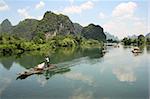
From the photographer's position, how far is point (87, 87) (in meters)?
7.77

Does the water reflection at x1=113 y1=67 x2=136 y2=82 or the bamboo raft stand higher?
the bamboo raft

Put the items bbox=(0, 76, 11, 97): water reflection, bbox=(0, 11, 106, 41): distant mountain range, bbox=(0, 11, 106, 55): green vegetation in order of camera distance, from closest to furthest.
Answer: bbox=(0, 76, 11, 97): water reflection < bbox=(0, 11, 106, 55): green vegetation < bbox=(0, 11, 106, 41): distant mountain range

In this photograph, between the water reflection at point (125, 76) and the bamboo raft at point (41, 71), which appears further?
the bamboo raft at point (41, 71)

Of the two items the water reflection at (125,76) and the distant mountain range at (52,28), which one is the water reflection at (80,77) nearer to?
the water reflection at (125,76)

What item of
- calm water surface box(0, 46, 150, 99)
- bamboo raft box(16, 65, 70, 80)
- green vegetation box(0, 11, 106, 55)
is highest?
green vegetation box(0, 11, 106, 55)

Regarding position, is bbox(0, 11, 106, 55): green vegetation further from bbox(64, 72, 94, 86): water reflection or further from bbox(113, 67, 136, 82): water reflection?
bbox(113, 67, 136, 82): water reflection

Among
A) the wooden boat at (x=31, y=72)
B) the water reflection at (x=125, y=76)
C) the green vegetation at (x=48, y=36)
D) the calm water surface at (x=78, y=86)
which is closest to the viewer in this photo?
the calm water surface at (x=78, y=86)

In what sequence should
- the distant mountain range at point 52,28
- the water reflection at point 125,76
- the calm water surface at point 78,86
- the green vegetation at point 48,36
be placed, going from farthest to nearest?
1. the distant mountain range at point 52,28
2. the green vegetation at point 48,36
3. the water reflection at point 125,76
4. the calm water surface at point 78,86

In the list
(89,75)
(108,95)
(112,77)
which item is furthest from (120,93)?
(89,75)

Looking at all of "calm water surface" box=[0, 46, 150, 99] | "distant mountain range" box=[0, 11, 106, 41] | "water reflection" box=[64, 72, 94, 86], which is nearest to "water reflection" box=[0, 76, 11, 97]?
"calm water surface" box=[0, 46, 150, 99]

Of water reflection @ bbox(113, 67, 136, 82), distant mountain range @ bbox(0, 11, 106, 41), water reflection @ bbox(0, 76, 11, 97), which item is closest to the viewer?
water reflection @ bbox(0, 76, 11, 97)

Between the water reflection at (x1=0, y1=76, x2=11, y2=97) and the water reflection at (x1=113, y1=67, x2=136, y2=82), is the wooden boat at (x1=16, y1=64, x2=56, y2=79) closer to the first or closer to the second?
the water reflection at (x1=0, y1=76, x2=11, y2=97)

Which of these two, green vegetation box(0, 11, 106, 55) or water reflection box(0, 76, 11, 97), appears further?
green vegetation box(0, 11, 106, 55)

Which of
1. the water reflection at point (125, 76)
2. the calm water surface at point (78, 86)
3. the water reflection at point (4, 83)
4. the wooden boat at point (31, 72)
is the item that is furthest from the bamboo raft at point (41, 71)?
the water reflection at point (125, 76)
